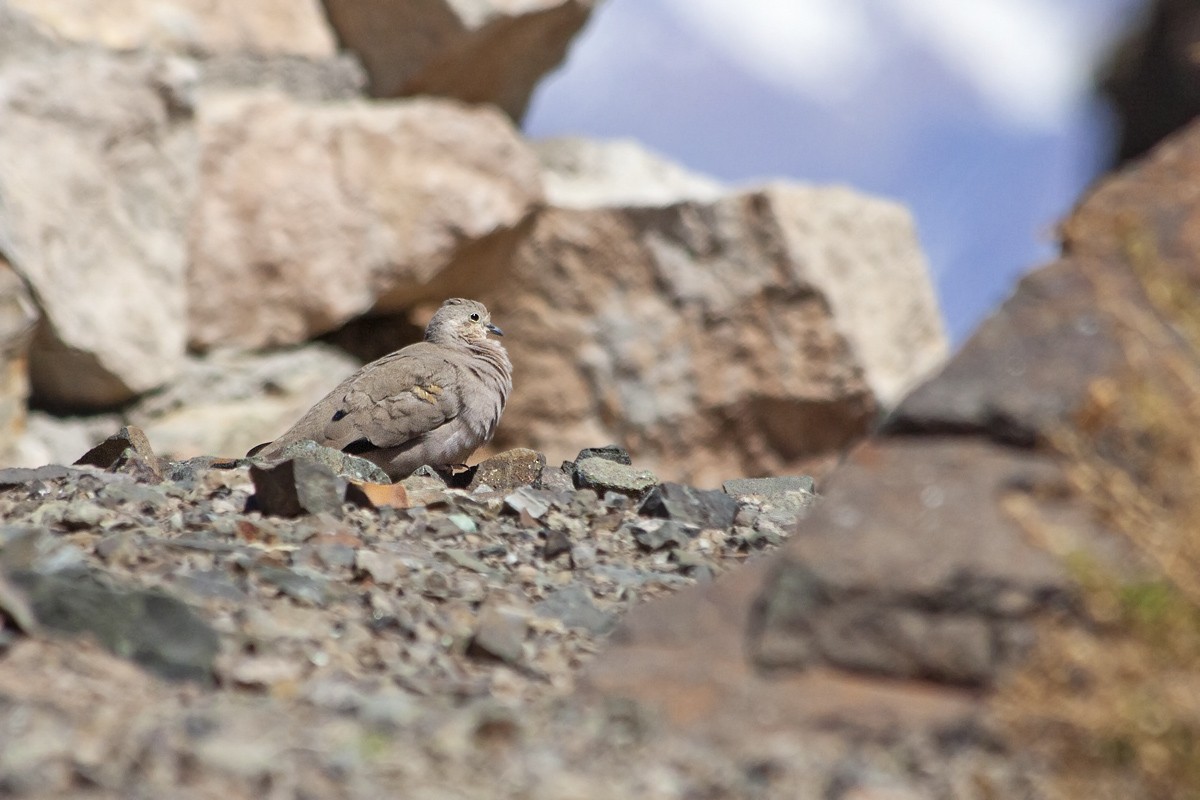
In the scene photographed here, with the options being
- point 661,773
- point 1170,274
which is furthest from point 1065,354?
point 661,773

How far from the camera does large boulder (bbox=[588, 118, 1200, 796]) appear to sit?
9.07 ft

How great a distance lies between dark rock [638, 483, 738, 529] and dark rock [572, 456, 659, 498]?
275mm

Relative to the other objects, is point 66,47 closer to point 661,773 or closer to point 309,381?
point 309,381

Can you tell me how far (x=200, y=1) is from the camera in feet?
31.2

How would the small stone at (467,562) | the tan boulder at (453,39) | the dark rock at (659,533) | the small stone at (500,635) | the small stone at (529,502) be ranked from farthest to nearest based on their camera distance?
1. the tan boulder at (453,39)
2. the small stone at (529,502)
3. the dark rock at (659,533)
4. the small stone at (467,562)
5. the small stone at (500,635)

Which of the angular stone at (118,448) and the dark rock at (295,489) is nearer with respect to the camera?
the dark rock at (295,489)

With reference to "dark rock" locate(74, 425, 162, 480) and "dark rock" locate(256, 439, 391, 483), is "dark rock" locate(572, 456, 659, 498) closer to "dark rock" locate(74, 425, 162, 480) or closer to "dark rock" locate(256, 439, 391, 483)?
"dark rock" locate(256, 439, 391, 483)

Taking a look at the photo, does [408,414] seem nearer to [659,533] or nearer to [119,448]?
[119,448]

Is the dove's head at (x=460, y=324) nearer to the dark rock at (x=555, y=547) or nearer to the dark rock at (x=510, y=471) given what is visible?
the dark rock at (x=510, y=471)

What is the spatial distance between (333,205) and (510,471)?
396 cm

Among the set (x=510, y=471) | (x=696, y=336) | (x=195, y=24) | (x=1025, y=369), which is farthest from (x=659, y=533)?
(x=195, y=24)

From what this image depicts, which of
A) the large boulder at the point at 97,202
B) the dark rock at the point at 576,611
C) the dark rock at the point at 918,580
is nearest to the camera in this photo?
the dark rock at the point at 918,580

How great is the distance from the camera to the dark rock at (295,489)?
189 inches

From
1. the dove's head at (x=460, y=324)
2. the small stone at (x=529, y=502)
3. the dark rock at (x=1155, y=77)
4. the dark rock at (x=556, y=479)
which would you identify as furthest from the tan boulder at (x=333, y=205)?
the dark rock at (x=1155, y=77)
